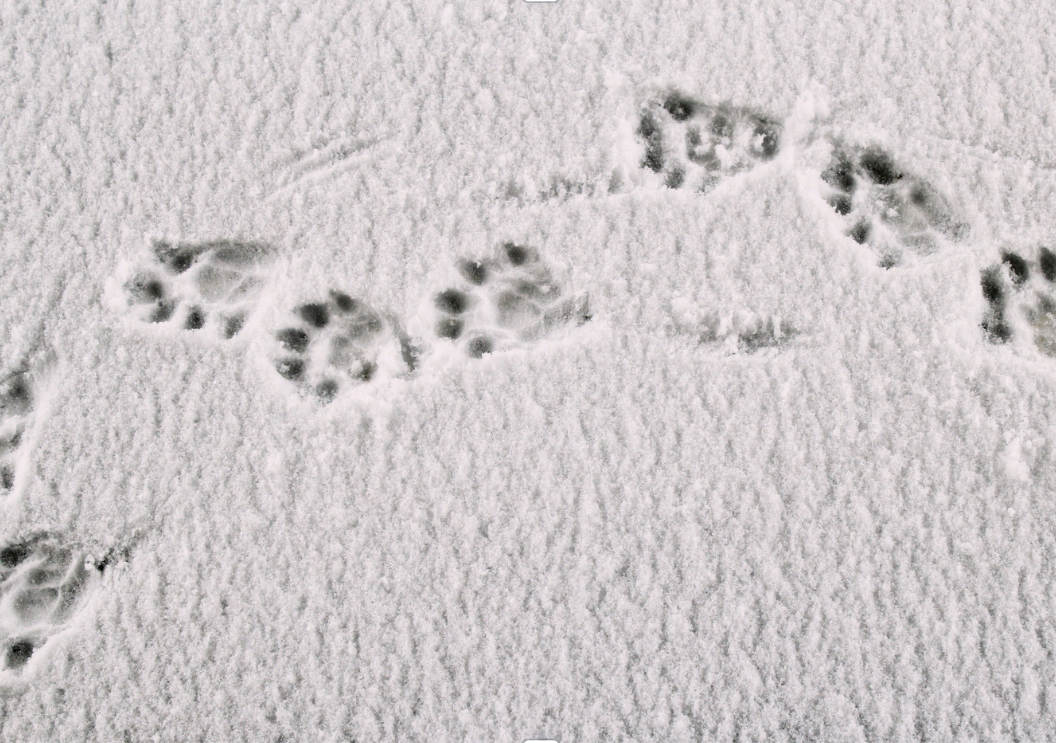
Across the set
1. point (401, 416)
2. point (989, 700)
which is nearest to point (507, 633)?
point (401, 416)

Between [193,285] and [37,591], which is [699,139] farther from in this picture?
[37,591]

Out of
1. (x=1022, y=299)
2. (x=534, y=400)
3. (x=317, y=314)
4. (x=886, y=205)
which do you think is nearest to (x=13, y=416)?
(x=317, y=314)

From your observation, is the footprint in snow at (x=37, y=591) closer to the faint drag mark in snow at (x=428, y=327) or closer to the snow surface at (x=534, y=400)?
the snow surface at (x=534, y=400)

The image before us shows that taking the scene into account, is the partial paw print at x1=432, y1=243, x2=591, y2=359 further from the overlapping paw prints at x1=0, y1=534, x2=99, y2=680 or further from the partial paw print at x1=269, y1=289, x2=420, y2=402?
the overlapping paw prints at x1=0, y1=534, x2=99, y2=680

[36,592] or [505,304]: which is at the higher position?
[505,304]

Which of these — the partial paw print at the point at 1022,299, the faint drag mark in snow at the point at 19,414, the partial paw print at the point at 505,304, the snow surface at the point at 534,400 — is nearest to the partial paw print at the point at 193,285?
the snow surface at the point at 534,400

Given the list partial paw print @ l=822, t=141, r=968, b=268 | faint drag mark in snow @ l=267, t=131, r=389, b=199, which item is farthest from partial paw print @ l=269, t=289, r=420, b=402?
partial paw print @ l=822, t=141, r=968, b=268
